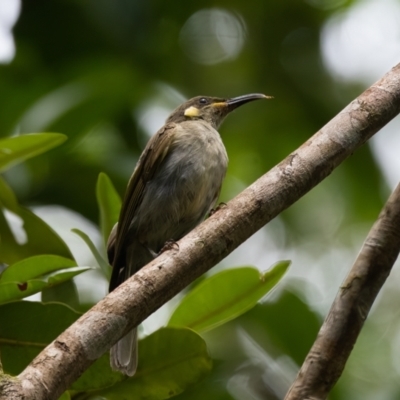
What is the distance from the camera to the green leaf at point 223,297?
362 centimetres

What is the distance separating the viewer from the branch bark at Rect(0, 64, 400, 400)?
2354mm

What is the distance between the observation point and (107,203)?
4.10 m

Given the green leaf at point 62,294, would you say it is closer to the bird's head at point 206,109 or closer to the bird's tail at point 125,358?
the bird's tail at point 125,358

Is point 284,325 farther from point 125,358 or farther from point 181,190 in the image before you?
point 125,358

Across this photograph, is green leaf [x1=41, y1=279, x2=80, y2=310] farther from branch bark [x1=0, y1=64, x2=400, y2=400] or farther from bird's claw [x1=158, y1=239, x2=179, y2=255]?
branch bark [x1=0, y1=64, x2=400, y2=400]

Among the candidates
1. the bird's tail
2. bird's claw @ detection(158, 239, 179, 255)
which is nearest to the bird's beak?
bird's claw @ detection(158, 239, 179, 255)

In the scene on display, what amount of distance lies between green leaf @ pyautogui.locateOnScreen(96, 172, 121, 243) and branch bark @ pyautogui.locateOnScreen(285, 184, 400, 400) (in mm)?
1368

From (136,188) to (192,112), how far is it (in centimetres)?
95

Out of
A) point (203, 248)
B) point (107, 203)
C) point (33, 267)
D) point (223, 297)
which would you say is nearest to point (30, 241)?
point (107, 203)

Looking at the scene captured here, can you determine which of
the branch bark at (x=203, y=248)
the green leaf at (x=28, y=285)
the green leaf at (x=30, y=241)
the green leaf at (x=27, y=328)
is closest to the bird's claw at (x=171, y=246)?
the branch bark at (x=203, y=248)

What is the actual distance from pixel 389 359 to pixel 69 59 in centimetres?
294

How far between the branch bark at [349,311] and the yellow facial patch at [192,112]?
76.8 inches

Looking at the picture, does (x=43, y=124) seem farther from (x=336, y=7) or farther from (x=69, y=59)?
(x=336, y=7)

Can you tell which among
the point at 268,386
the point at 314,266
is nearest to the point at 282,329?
the point at 268,386
